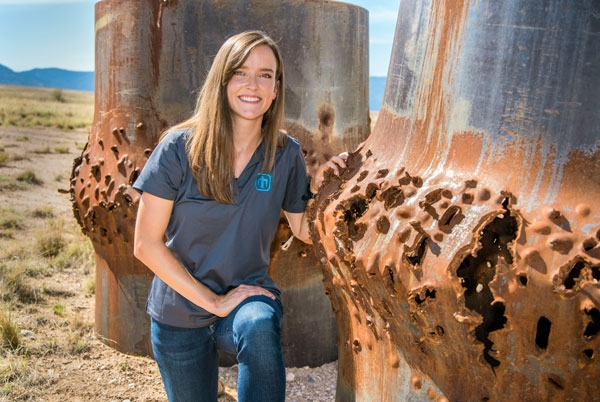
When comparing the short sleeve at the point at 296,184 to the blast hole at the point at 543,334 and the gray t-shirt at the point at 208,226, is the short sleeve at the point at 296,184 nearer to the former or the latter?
the gray t-shirt at the point at 208,226

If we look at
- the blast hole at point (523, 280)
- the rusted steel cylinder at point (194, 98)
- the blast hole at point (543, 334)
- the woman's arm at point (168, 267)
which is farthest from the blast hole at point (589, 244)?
the rusted steel cylinder at point (194, 98)

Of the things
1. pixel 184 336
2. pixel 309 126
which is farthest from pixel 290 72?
pixel 184 336

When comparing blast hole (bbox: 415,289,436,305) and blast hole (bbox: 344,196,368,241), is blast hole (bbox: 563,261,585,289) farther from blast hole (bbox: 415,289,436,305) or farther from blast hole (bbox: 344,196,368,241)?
blast hole (bbox: 344,196,368,241)

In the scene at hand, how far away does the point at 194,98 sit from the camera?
3506 millimetres

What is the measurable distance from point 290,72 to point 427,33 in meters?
1.42

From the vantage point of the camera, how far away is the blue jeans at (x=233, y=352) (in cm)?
212

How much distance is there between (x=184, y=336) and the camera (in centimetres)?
238

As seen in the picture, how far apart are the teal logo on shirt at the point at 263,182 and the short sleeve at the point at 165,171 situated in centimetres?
26

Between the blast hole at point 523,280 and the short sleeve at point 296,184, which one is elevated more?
the short sleeve at point 296,184

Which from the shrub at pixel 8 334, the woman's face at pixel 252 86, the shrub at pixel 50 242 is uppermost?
the woman's face at pixel 252 86

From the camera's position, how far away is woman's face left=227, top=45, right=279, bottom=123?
236cm

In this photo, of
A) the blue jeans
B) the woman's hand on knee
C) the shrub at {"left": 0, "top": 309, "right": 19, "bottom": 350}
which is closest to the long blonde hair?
the woman's hand on knee

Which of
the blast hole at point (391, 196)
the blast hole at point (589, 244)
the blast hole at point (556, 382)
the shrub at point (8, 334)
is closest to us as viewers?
the blast hole at point (589, 244)

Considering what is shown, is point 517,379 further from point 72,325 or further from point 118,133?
point 72,325
